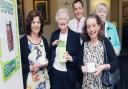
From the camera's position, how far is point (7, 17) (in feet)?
5.95

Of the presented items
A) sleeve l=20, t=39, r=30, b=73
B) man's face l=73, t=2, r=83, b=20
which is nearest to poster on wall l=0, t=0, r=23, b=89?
sleeve l=20, t=39, r=30, b=73

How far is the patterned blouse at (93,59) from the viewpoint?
2508 mm

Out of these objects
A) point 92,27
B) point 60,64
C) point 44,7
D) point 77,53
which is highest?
point 44,7

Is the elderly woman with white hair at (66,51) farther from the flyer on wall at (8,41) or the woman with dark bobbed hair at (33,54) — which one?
the flyer on wall at (8,41)

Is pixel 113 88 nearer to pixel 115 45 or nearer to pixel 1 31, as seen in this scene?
pixel 115 45

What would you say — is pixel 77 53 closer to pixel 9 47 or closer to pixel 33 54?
pixel 33 54

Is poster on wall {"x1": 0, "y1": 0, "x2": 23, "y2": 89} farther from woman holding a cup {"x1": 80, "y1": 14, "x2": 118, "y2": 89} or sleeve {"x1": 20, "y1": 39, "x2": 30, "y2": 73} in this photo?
woman holding a cup {"x1": 80, "y1": 14, "x2": 118, "y2": 89}

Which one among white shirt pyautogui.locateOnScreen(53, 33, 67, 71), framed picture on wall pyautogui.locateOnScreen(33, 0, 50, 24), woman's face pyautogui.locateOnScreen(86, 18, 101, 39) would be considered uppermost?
framed picture on wall pyautogui.locateOnScreen(33, 0, 50, 24)

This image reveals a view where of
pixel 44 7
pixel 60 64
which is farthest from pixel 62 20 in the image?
pixel 44 7

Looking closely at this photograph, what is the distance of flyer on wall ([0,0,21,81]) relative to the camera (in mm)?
1713

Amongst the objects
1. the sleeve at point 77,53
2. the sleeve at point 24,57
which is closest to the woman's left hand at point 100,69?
the sleeve at point 77,53

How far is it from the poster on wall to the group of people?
0.56 metres

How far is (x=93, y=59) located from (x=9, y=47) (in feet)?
3.00

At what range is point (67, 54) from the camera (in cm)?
264
